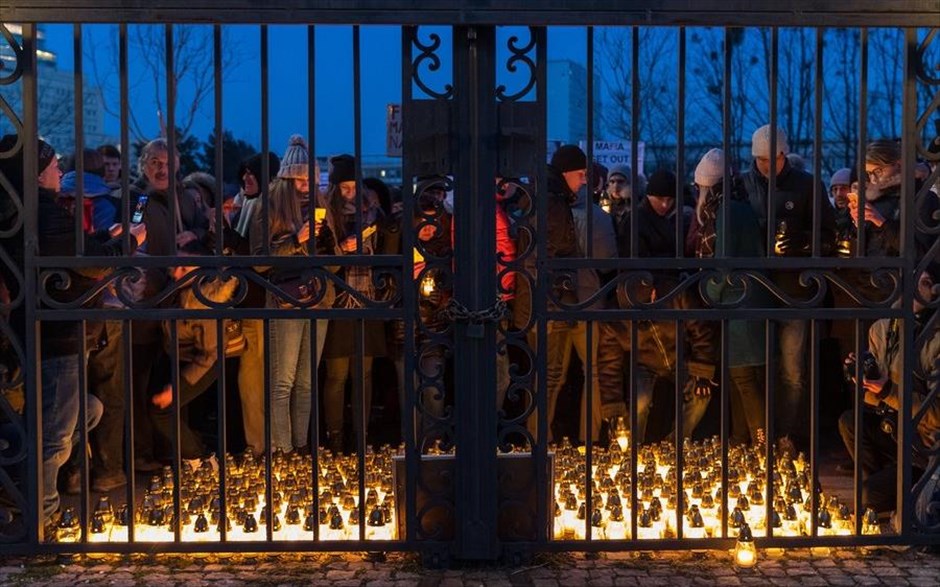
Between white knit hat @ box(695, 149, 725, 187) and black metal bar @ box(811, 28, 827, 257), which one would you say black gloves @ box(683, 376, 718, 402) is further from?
black metal bar @ box(811, 28, 827, 257)

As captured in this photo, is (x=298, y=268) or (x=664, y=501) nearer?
(x=298, y=268)

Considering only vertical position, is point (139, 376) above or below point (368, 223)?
below

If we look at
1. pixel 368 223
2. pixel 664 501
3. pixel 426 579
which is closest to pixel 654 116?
pixel 368 223

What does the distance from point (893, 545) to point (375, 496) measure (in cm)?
266

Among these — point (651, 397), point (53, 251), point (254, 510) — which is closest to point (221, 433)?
point (254, 510)

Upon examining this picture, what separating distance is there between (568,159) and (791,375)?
6.70ft

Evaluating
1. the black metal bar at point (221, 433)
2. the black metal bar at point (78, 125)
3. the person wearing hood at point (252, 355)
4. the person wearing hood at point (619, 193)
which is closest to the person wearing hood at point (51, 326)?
the black metal bar at point (78, 125)

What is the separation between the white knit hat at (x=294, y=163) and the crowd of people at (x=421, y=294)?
18 mm

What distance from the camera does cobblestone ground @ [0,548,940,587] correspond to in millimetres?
5508

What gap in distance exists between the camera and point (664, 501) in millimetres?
6641

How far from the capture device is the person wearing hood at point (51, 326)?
5.89 m

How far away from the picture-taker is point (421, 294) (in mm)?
6504

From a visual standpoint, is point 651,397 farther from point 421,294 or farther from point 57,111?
point 57,111

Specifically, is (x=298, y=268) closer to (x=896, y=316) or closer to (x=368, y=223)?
(x=368, y=223)
